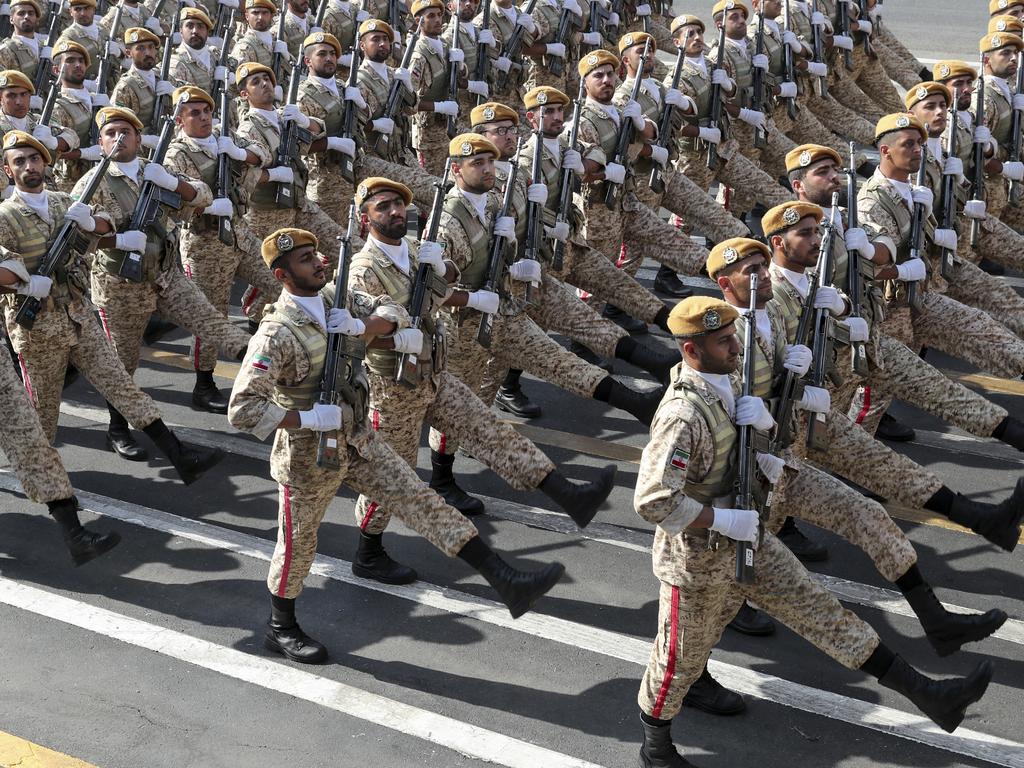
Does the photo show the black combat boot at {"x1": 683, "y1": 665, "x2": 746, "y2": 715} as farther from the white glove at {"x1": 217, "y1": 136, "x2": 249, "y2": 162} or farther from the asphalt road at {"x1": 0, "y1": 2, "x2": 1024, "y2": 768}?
the white glove at {"x1": 217, "y1": 136, "x2": 249, "y2": 162}

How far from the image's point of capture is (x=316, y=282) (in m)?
5.98

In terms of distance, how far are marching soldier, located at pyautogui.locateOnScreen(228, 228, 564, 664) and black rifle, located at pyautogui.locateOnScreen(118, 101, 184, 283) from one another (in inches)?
89.7

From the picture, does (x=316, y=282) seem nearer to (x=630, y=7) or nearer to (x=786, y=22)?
(x=786, y=22)

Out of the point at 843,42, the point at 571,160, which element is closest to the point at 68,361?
the point at 571,160

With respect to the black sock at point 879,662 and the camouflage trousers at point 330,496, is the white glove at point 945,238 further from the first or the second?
the camouflage trousers at point 330,496

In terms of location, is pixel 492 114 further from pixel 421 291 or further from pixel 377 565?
pixel 377 565

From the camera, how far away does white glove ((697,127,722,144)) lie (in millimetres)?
10844

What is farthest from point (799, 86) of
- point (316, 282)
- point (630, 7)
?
point (316, 282)

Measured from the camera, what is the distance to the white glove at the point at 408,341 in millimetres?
6473

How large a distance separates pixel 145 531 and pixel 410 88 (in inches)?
201

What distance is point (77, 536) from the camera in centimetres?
680

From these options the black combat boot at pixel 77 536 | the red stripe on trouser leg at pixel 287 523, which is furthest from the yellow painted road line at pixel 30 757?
the black combat boot at pixel 77 536

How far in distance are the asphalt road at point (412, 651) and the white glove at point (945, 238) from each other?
1383 mm

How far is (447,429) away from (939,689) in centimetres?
272
